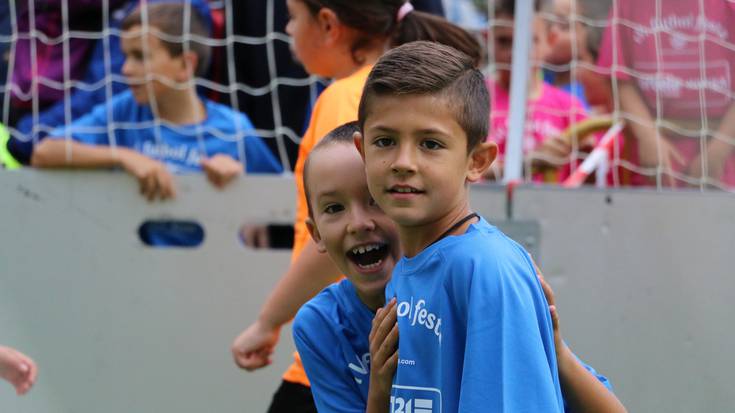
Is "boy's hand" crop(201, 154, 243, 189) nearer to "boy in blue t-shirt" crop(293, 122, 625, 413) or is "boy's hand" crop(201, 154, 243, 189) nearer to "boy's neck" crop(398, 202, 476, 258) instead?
"boy in blue t-shirt" crop(293, 122, 625, 413)

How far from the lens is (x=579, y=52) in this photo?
16.0 ft

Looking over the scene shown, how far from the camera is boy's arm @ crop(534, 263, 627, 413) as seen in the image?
73.0 inches

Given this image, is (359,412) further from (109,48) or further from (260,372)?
(109,48)

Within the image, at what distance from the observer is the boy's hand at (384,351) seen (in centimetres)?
183

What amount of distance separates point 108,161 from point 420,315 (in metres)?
2.27

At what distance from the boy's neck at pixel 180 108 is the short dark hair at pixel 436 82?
235cm

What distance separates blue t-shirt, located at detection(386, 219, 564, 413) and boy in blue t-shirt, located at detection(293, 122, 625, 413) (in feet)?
0.60

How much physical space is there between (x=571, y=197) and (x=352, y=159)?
1746 millimetres

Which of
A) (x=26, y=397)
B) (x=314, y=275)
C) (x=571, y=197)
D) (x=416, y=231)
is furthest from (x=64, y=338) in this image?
(x=416, y=231)

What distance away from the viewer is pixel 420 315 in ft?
5.73

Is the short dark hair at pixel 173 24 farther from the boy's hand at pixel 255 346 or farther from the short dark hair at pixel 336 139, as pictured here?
the short dark hair at pixel 336 139

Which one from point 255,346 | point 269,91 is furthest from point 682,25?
point 255,346

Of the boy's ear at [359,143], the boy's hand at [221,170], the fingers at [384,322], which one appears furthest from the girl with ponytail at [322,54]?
the boy's hand at [221,170]

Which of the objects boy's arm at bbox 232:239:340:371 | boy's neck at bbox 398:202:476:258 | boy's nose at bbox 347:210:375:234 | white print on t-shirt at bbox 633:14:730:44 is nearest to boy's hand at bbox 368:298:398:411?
boy's neck at bbox 398:202:476:258
